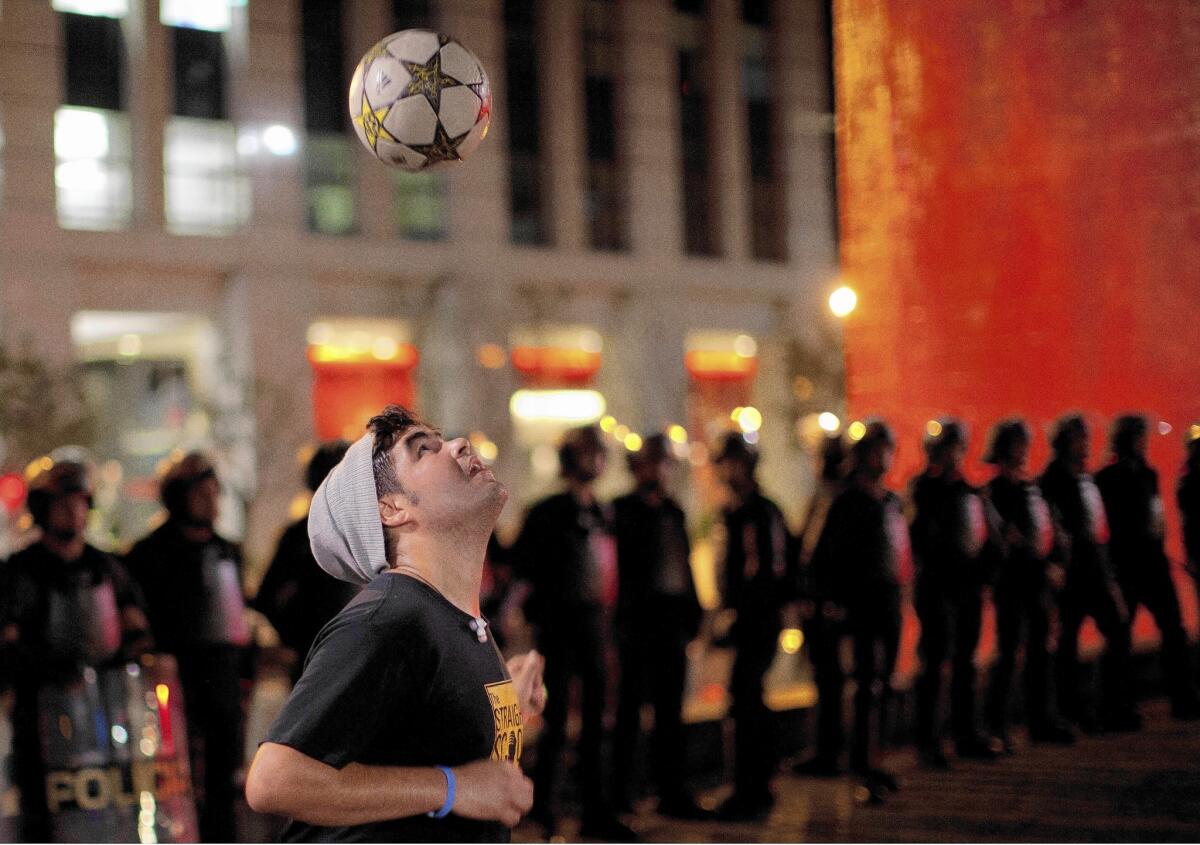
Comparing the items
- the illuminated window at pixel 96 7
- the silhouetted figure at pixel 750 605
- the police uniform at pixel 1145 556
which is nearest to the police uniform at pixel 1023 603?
→ the police uniform at pixel 1145 556

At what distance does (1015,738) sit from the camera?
8.16 metres

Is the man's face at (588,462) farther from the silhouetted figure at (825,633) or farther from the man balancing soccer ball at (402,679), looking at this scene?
the man balancing soccer ball at (402,679)

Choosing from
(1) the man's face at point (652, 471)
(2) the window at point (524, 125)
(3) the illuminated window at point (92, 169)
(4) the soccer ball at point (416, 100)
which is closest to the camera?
(4) the soccer ball at point (416, 100)

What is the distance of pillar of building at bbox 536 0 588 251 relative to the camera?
77.7ft

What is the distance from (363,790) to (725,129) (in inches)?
959

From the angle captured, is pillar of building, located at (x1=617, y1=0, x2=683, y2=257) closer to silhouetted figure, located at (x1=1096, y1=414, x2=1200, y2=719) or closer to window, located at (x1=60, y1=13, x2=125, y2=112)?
window, located at (x1=60, y1=13, x2=125, y2=112)

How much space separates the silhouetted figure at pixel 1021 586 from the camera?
7609mm

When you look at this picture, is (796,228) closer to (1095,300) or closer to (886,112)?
(886,112)

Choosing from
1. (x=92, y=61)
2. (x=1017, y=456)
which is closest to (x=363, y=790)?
(x=1017, y=456)

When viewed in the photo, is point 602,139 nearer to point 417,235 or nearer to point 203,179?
point 417,235

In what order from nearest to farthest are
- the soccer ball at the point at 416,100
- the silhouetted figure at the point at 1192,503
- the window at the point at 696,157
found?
the soccer ball at the point at 416,100 → the silhouetted figure at the point at 1192,503 → the window at the point at 696,157

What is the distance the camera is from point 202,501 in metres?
6.11

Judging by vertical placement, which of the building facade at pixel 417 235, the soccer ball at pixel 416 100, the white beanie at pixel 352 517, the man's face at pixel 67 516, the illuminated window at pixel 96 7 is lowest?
the man's face at pixel 67 516

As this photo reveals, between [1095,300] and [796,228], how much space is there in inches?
765
